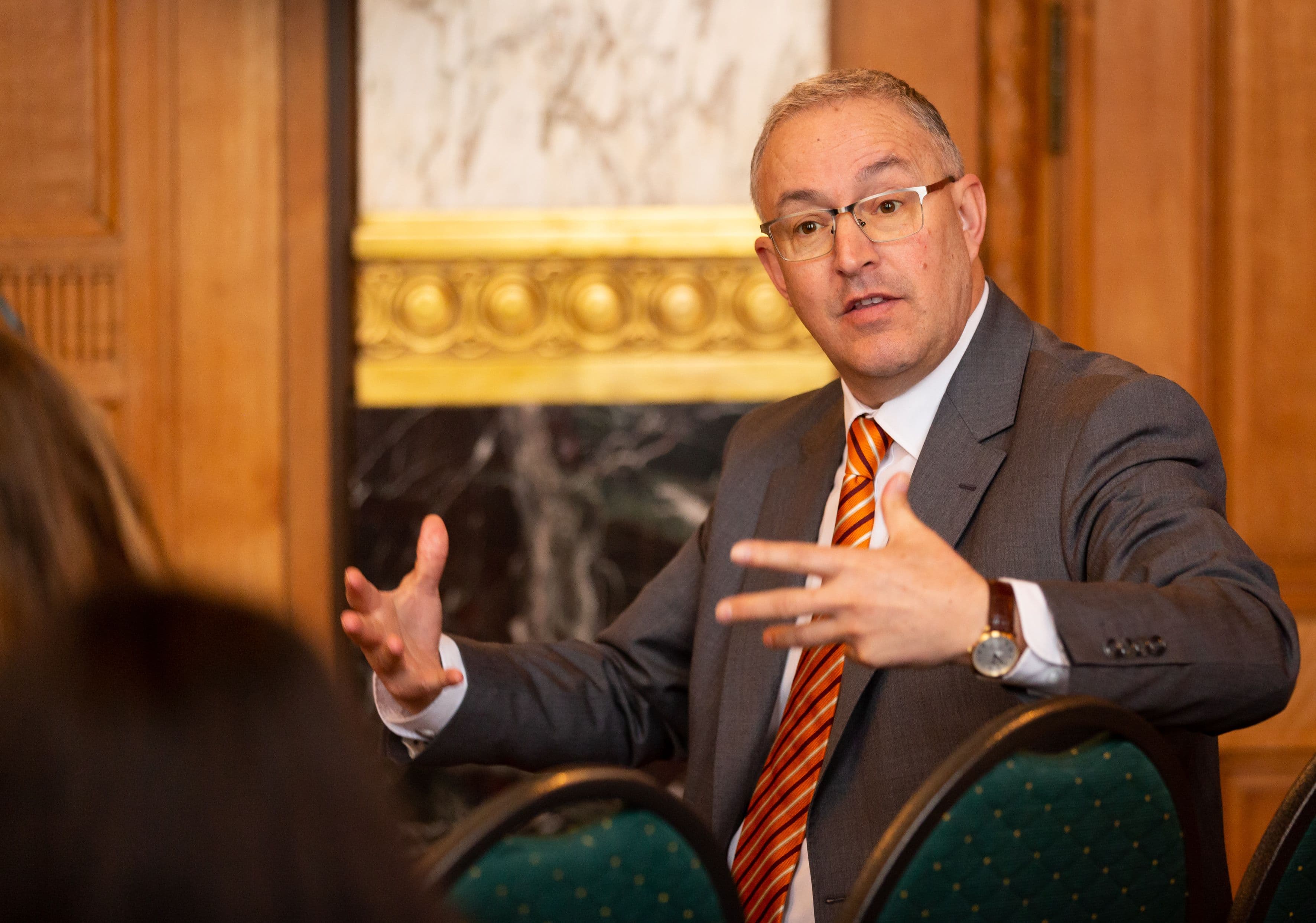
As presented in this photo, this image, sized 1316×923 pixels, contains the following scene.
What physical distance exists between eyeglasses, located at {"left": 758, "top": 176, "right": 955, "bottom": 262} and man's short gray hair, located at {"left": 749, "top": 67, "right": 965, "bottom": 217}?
0.05m

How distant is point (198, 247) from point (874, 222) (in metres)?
1.53

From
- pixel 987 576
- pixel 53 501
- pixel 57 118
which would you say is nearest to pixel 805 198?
pixel 987 576

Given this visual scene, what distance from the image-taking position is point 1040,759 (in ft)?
2.85

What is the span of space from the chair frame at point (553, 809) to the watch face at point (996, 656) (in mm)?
393

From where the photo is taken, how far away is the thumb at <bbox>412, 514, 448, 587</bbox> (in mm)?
1449

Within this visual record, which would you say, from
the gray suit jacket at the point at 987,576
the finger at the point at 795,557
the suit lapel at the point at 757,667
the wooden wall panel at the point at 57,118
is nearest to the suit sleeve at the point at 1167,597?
the gray suit jacket at the point at 987,576

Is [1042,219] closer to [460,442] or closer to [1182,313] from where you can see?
[1182,313]

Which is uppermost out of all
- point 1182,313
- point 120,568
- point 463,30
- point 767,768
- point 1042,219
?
point 463,30

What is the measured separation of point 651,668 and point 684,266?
3.58 feet

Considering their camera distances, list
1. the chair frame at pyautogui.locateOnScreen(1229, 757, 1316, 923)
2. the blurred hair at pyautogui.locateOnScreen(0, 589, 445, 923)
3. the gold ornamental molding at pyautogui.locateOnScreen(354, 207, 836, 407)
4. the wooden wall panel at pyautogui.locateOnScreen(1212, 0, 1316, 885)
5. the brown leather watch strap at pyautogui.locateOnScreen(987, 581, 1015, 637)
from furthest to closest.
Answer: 1. the gold ornamental molding at pyautogui.locateOnScreen(354, 207, 836, 407)
2. the wooden wall panel at pyautogui.locateOnScreen(1212, 0, 1316, 885)
3. the brown leather watch strap at pyautogui.locateOnScreen(987, 581, 1015, 637)
4. the chair frame at pyautogui.locateOnScreen(1229, 757, 1316, 923)
5. the blurred hair at pyautogui.locateOnScreen(0, 589, 445, 923)

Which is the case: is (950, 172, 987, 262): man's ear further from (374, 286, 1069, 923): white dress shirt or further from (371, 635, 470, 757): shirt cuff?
(371, 635, 470, 757): shirt cuff

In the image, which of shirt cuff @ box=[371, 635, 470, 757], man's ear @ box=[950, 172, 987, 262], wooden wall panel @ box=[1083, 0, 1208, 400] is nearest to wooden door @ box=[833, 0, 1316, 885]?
wooden wall panel @ box=[1083, 0, 1208, 400]

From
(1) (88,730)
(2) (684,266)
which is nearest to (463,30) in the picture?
(2) (684,266)

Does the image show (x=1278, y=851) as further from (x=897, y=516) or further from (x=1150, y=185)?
(x=1150, y=185)
